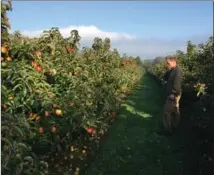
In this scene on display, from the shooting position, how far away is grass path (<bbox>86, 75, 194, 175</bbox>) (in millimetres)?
6215

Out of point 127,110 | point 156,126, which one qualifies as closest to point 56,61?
point 156,126

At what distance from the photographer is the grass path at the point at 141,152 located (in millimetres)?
6215

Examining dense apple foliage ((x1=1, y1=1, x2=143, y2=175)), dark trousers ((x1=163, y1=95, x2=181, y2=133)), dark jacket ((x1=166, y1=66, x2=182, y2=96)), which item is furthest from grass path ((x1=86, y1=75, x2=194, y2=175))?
dark jacket ((x1=166, y1=66, x2=182, y2=96))

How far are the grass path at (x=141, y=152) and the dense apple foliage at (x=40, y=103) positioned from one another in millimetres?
533

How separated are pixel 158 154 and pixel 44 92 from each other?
3.09 meters

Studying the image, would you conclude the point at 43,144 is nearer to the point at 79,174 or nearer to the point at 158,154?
the point at 79,174

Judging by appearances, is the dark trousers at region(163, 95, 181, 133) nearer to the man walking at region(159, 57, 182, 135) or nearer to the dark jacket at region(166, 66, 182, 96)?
the man walking at region(159, 57, 182, 135)

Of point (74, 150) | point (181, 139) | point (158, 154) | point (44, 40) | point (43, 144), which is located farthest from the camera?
point (181, 139)

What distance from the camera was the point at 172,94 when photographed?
28.5ft

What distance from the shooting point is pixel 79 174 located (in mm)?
5836

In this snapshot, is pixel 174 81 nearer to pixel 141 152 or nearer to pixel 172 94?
pixel 172 94

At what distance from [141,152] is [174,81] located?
202 cm

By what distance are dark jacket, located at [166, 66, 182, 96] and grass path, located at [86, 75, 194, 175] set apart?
3.09 ft

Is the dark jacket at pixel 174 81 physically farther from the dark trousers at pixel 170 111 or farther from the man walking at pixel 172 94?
the dark trousers at pixel 170 111
